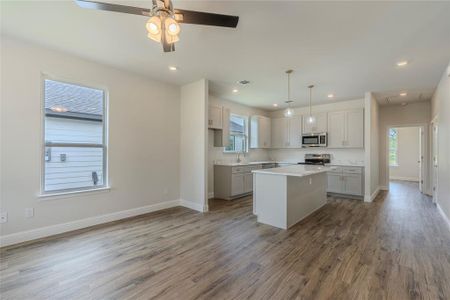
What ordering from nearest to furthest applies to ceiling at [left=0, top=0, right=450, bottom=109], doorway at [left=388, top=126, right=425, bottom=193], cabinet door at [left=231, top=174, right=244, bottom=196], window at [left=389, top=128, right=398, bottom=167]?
ceiling at [left=0, top=0, right=450, bottom=109] → cabinet door at [left=231, top=174, right=244, bottom=196] → doorway at [left=388, top=126, right=425, bottom=193] → window at [left=389, top=128, right=398, bottom=167]

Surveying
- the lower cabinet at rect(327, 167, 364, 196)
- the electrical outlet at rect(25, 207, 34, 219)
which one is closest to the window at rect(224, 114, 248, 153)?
the lower cabinet at rect(327, 167, 364, 196)

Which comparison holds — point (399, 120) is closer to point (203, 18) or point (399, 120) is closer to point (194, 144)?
point (194, 144)

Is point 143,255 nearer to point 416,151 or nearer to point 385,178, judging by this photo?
point 385,178

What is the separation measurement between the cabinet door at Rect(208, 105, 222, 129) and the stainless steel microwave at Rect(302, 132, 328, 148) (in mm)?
2904

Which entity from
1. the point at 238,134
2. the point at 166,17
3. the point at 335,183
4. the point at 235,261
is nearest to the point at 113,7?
the point at 166,17

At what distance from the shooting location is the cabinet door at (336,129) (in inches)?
235

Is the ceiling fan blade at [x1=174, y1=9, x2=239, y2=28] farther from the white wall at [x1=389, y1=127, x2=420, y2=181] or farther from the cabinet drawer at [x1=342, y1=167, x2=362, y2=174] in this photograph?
the white wall at [x1=389, y1=127, x2=420, y2=181]

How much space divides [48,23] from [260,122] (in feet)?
18.4

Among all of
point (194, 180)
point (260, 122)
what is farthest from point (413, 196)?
point (194, 180)

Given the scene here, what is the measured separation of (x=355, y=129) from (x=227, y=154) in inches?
141

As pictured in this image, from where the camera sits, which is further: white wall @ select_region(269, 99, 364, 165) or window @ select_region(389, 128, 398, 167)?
window @ select_region(389, 128, 398, 167)

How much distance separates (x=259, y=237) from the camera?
312 cm

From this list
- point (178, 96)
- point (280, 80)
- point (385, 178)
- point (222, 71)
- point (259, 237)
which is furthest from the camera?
point (385, 178)

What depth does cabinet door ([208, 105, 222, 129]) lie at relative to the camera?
16.9 feet
